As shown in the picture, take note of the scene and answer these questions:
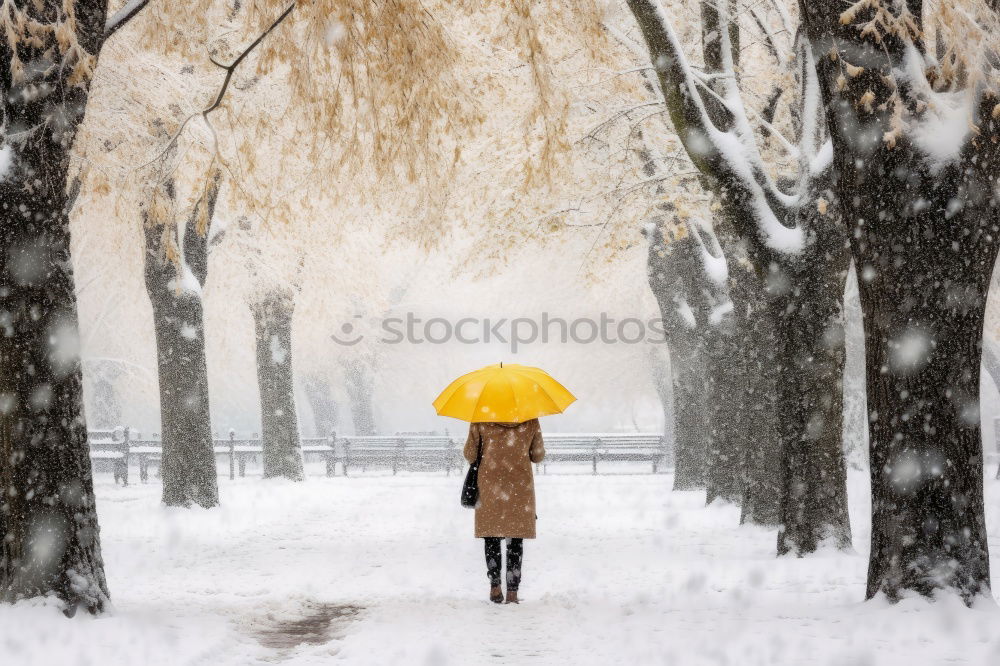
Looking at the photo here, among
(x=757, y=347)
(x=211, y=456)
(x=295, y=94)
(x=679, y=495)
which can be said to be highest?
(x=295, y=94)

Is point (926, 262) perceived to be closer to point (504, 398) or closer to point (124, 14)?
point (504, 398)

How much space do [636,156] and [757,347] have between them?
4.91 meters

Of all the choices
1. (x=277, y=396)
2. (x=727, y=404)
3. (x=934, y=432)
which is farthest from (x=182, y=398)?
(x=934, y=432)

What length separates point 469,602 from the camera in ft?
25.6

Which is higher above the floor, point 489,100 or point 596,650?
point 489,100

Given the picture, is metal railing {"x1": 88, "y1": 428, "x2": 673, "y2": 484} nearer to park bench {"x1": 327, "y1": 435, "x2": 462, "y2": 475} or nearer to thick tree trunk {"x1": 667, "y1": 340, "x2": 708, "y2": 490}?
park bench {"x1": 327, "y1": 435, "x2": 462, "y2": 475}

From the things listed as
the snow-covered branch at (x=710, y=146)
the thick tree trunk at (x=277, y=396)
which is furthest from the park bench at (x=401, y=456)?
the snow-covered branch at (x=710, y=146)

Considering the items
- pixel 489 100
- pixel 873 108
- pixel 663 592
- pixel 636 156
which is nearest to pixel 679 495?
pixel 636 156

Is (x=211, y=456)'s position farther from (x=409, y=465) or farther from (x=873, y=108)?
(x=409, y=465)

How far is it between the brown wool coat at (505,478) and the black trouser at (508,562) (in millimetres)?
159

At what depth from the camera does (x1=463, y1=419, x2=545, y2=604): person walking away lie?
24.4 ft

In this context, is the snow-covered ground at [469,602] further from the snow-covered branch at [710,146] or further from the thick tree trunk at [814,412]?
the snow-covered branch at [710,146]

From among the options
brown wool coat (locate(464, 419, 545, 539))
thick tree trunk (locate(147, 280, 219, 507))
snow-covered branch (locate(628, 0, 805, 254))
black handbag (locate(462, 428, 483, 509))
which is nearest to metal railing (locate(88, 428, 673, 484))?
thick tree trunk (locate(147, 280, 219, 507))

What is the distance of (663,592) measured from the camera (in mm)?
8117
